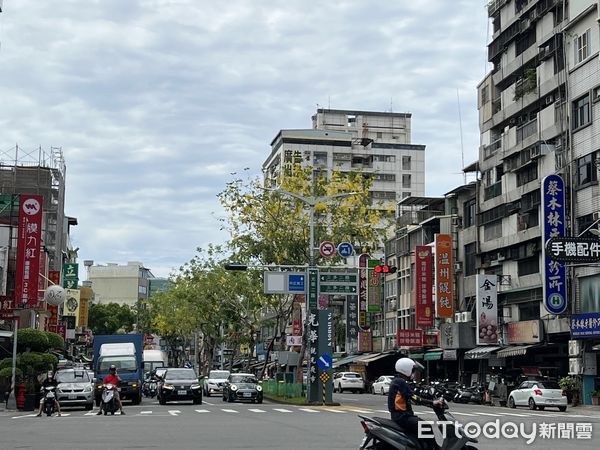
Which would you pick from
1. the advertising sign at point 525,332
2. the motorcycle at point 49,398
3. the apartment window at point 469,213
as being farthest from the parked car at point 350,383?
the motorcycle at point 49,398

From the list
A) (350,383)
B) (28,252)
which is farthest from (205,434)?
(350,383)

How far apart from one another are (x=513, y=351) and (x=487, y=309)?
366cm

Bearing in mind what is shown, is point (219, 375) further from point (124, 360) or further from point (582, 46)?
point (582, 46)

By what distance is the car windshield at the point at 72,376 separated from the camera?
1478 inches

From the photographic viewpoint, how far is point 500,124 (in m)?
57.4

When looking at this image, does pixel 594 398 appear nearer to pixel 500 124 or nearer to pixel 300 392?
pixel 300 392

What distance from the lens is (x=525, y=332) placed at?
50.1 m

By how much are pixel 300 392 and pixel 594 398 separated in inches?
547

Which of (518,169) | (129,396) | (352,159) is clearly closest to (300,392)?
(129,396)

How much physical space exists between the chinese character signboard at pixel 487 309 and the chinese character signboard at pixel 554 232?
8.58 m

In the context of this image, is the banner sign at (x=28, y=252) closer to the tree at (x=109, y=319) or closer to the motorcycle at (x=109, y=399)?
the motorcycle at (x=109, y=399)

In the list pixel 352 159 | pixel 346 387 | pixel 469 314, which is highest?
pixel 352 159

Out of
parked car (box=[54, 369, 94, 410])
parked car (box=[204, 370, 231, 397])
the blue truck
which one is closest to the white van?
parked car (box=[204, 370, 231, 397])

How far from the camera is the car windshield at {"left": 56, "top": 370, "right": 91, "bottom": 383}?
37.5m
